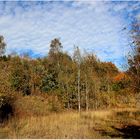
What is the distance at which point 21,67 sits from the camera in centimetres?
3181

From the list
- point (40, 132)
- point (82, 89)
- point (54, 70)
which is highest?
point (54, 70)

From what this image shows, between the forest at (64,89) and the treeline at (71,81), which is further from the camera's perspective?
the treeline at (71,81)

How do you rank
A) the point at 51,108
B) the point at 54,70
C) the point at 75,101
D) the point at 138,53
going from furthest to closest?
the point at 54,70 → the point at 75,101 → the point at 51,108 → the point at 138,53

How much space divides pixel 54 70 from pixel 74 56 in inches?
237

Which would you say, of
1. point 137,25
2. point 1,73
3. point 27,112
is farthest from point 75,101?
point 137,25

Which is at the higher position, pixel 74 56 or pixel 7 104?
pixel 74 56

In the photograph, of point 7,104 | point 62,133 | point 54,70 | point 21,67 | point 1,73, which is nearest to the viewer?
point 62,133

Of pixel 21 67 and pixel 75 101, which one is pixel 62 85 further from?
pixel 21 67

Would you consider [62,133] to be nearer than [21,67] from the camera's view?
Yes

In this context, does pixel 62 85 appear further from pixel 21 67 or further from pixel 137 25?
pixel 137 25

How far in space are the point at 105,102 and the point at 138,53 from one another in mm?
20710

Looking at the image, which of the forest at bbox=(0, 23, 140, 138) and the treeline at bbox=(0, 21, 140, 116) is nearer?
the forest at bbox=(0, 23, 140, 138)

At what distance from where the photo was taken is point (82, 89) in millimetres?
28969

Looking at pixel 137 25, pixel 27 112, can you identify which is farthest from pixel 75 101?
pixel 137 25
